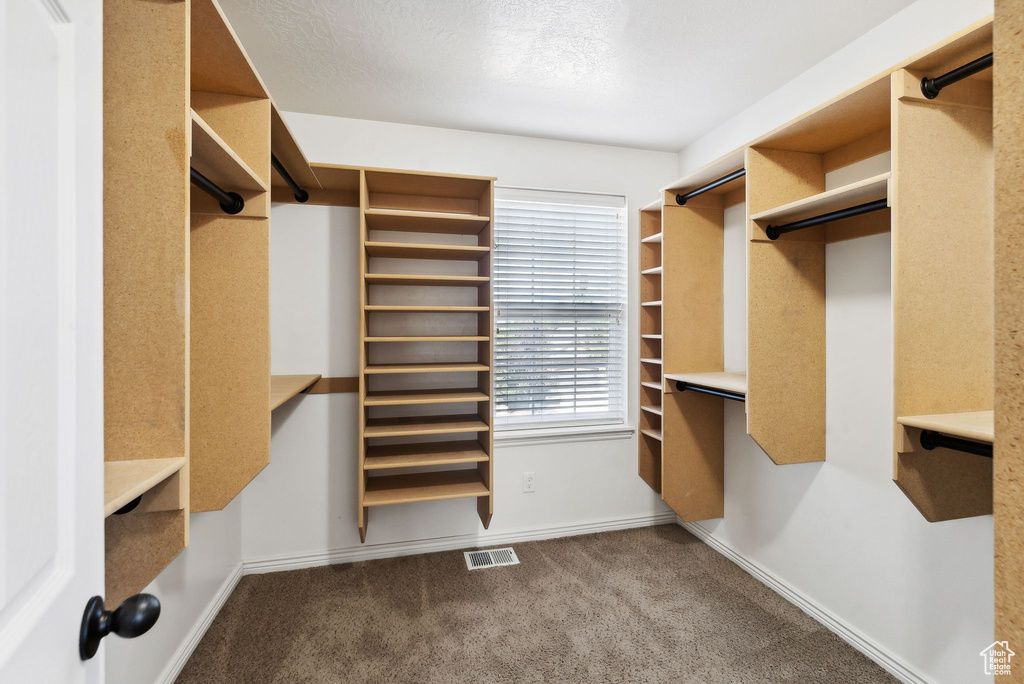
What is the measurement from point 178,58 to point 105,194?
0.32 m

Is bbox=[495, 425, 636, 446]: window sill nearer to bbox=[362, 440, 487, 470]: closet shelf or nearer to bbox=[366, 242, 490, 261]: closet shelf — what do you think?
bbox=[362, 440, 487, 470]: closet shelf

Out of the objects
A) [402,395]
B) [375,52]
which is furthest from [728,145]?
[402,395]

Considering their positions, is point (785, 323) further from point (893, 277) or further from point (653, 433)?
point (653, 433)

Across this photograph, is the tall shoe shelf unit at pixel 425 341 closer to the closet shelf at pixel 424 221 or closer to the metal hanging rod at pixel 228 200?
the closet shelf at pixel 424 221

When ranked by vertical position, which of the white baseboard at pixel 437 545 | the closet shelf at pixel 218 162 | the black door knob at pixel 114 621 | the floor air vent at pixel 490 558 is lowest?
the floor air vent at pixel 490 558

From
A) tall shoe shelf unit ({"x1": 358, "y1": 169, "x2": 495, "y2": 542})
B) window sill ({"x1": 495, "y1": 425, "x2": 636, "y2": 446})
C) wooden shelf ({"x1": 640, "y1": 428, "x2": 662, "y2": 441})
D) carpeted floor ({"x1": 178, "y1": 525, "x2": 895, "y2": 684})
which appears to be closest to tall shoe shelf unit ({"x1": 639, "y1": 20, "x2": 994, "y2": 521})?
wooden shelf ({"x1": 640, "y1": 428, "x2": 662, "y2": 441})

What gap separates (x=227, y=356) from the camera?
1536 millimetres

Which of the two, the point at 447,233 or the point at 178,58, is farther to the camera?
the point at 447,233

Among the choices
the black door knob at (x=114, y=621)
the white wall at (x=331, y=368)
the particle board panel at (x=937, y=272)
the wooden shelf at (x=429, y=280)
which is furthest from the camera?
the white wall at (x=331, y=368)

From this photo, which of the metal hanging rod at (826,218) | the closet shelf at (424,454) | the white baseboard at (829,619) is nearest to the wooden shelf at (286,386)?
the closet shelf at (424,454)

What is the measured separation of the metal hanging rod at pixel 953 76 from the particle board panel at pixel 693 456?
1.71m

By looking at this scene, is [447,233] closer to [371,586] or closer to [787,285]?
[787,285]

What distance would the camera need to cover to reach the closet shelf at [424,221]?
2.29m

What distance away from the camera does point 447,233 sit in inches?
107
